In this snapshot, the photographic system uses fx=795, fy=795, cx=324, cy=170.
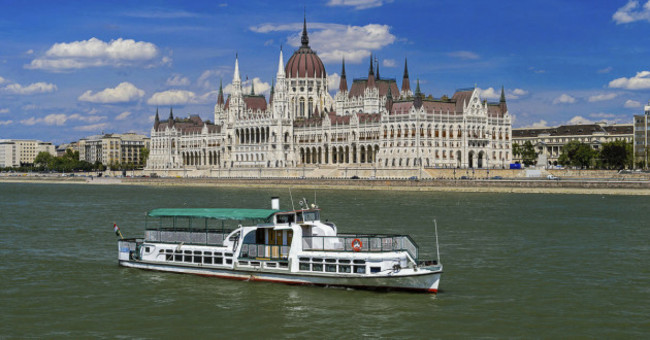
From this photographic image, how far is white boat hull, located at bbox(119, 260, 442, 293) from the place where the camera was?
31172mm

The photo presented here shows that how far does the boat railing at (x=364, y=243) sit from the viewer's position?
31984 mm

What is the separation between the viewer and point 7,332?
26781 millimetres

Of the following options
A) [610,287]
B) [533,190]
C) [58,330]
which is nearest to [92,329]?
[58,330]

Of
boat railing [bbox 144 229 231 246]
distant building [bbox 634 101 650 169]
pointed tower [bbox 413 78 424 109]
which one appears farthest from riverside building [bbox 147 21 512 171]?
boat railing [bbox 144 229 231 246]

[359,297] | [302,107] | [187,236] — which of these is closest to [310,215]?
[359,297]

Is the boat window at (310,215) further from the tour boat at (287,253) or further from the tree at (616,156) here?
the tree at (616,156)

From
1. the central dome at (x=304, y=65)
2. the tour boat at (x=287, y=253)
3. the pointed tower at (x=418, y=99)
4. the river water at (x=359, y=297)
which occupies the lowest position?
the river water at (x=359, y=297)

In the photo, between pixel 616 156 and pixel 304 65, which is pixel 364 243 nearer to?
pixel 616 156

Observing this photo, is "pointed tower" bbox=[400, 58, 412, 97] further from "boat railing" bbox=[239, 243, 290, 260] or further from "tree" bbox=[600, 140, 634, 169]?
"boat railing" bbox=[239, 243, 290, 260]

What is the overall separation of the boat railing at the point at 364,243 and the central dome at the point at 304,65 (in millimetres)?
163771

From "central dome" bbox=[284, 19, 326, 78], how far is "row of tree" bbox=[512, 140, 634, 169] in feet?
169

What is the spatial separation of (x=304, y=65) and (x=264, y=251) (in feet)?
541

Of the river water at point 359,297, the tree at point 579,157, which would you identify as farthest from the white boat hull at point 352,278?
the tree at point 579,157

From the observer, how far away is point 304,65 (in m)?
196
